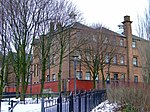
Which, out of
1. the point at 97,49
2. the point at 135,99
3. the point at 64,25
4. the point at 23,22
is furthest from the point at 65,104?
the point at 97,49

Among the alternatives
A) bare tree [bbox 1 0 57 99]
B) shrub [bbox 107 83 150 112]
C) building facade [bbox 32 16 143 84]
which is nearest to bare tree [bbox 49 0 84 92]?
bare tree [bbox 1 0 57 99]

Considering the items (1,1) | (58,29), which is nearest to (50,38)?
(58,29)

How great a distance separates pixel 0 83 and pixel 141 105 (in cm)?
2340

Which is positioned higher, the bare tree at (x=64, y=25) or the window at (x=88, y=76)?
the bare tree at (x=64, y=25)

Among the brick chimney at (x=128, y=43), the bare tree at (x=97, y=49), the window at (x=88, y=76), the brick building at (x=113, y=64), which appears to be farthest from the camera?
the brick chimney at (x=128, y=43)

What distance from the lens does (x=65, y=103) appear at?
10.1 metres

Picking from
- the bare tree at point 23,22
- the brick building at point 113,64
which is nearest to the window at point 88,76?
the brick building at point 113,64

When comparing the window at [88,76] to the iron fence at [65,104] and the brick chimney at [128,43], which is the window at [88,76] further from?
the iron fence at [65,104]

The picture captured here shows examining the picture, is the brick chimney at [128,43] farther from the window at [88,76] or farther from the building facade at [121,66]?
the window at [88,76]

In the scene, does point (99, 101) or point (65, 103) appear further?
point (99, 101)

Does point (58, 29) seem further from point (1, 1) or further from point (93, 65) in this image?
point (93, 65)

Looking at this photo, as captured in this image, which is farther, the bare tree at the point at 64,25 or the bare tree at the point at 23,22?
the bare tree at the point at 64,25

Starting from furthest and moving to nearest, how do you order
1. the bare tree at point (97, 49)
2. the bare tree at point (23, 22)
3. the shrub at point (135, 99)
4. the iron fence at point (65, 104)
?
the bare tree at point (97, 49)
the bare tree at point (23, 22)
the shrub at point (135, 99)
the iron fence at point (65, 104)

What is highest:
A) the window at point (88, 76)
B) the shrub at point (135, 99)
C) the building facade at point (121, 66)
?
the building facade at point (121, 66)
